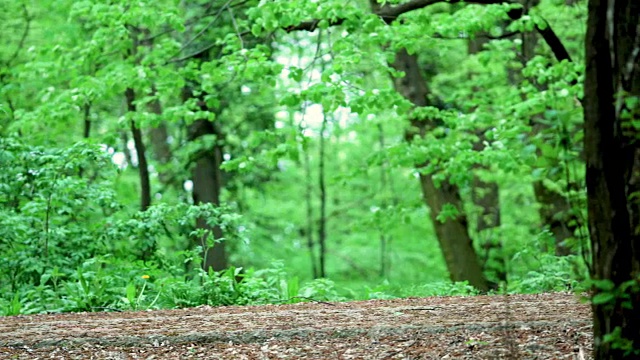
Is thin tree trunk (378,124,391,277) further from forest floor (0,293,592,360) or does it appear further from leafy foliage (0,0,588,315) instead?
forest floor (0,293,592,360)

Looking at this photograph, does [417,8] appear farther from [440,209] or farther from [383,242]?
[383,242]

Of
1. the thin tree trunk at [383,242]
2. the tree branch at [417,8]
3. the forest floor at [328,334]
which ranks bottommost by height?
the forest floor at [328,334]

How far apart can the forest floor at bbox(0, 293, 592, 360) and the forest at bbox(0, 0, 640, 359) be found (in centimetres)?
41

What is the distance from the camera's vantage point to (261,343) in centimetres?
489

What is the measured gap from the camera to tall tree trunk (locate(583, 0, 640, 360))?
10.0ft

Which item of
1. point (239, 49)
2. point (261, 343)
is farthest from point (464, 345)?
point (239, 49)

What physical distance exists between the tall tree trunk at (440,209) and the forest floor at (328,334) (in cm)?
643

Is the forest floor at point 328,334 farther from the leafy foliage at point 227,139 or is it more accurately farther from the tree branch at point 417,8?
the tree branch at point 417,8

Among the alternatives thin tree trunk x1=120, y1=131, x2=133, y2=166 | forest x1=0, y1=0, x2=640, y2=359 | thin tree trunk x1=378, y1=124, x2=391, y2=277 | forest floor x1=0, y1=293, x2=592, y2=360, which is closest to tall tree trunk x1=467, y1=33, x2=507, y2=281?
forest x1=0, y1=0, x2=640, y2=359

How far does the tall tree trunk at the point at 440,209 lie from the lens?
12.4 meters

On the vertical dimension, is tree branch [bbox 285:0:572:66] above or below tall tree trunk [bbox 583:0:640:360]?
above

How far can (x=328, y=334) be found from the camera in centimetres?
496

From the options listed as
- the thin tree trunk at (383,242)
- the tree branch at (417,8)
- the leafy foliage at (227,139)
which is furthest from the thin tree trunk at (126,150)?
the tree branch at (417,8)

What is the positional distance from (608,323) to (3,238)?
6257 mm
